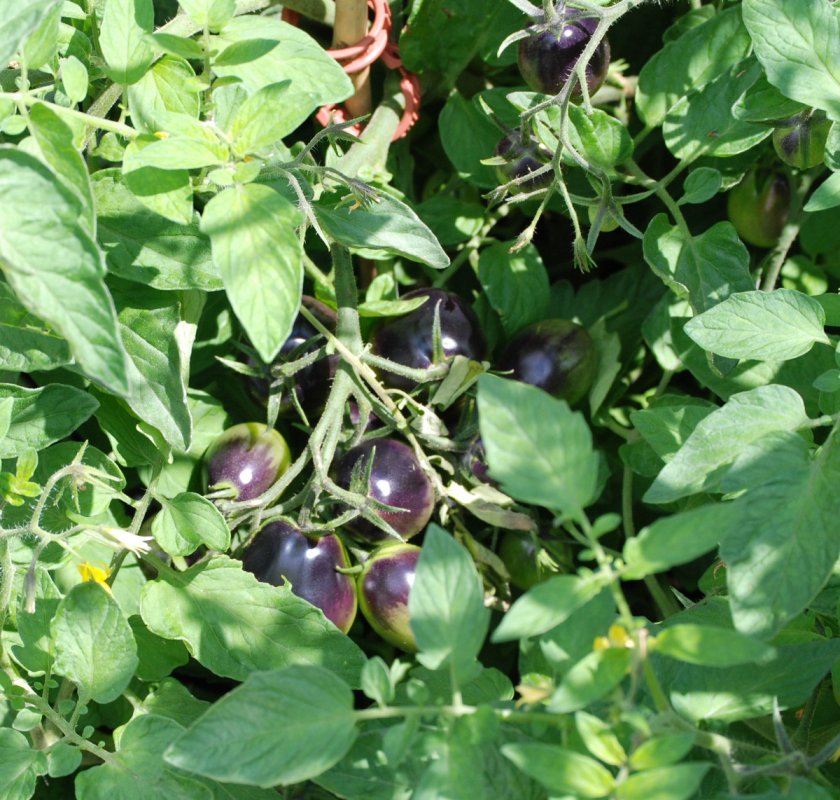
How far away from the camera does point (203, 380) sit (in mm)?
927

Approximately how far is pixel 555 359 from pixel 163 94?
398 mm

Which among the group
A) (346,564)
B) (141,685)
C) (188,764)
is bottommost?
(141,685)

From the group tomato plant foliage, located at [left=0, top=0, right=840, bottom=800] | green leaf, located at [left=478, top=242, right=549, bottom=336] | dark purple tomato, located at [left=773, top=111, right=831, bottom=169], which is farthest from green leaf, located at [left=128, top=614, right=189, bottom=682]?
dark purple tomato, located at [left=773, top=111, right=831, bottom=169]

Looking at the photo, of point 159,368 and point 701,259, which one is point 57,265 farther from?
point 701,259

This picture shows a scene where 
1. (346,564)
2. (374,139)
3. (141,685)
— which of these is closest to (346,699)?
(346,564)

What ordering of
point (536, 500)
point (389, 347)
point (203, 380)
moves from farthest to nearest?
point (203, 380) → point (389, 347) → point (536, 500)

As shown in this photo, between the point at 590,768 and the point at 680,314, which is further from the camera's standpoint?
the point at 680,314

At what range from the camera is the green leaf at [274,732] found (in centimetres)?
46

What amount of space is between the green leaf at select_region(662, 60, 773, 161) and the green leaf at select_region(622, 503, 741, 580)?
453mm

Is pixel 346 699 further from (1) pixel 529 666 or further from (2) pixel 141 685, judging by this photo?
(2) pixel 141 685

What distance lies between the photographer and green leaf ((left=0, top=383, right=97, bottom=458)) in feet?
2.25

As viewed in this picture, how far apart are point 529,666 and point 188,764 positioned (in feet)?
0.83

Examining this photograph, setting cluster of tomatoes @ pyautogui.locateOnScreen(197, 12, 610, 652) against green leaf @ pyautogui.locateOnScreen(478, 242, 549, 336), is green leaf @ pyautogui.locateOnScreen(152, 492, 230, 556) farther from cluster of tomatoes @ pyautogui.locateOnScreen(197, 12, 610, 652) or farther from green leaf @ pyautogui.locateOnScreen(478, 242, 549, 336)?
green leaf @ pyautogui.locateOnScreen(478, 242, 549, 336)

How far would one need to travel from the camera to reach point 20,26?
1.60 ft
